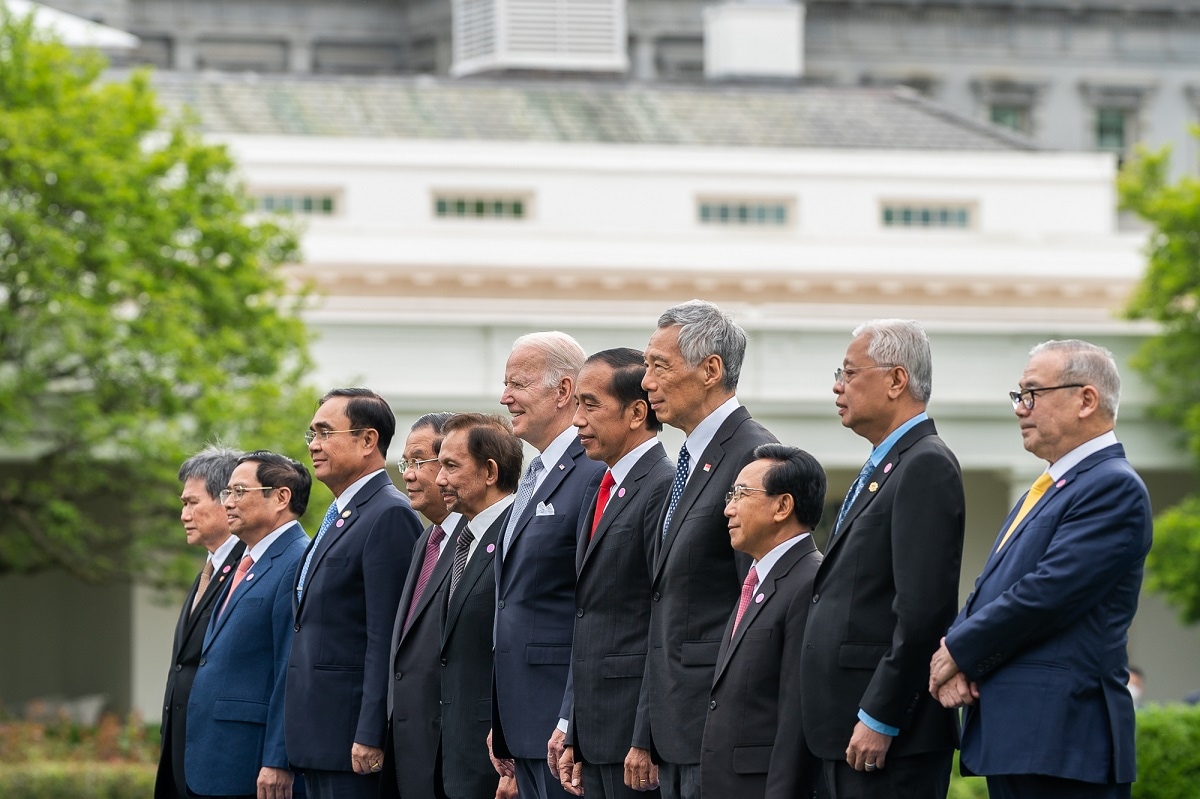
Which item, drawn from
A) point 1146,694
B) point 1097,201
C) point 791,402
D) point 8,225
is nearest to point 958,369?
point 791,402

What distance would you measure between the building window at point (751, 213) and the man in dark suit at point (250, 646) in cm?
2632

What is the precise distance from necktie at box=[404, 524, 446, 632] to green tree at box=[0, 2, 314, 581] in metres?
10.6

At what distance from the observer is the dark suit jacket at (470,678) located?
27.0 ft

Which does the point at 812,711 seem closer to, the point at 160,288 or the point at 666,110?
the point at 160,288

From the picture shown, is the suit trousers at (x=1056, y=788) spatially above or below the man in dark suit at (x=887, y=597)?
below

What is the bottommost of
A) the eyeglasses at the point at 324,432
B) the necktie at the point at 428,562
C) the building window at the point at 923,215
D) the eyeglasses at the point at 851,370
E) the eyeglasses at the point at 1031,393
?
the necktie at the point at 428,562

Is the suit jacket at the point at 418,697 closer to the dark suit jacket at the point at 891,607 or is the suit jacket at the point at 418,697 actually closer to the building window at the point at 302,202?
the dark suit jacket at the point at 891,607

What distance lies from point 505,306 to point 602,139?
5720mm

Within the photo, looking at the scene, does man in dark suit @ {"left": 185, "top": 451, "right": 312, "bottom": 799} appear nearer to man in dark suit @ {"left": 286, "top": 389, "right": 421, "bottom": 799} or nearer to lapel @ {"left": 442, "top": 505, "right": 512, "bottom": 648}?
man in dark suit @ {"left": 286, "top": 389, "right": 421, "bottom": 799}

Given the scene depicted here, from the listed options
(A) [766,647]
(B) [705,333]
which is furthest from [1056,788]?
(B) [705,333]

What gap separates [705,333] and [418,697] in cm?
206

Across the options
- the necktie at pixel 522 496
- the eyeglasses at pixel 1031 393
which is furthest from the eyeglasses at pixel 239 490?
the eyeglasses at pixel 1031 393

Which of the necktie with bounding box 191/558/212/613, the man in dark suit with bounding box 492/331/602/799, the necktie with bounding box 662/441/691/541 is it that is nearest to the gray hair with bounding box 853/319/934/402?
the necktie with bounding box 662/441/691/541

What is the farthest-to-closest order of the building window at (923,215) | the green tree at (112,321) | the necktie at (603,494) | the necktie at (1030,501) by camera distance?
1. the building window at (923,215)
2. the green tree at (112,321)
3. the necktie at (603,494)
4. the necktie at (1030,501)
